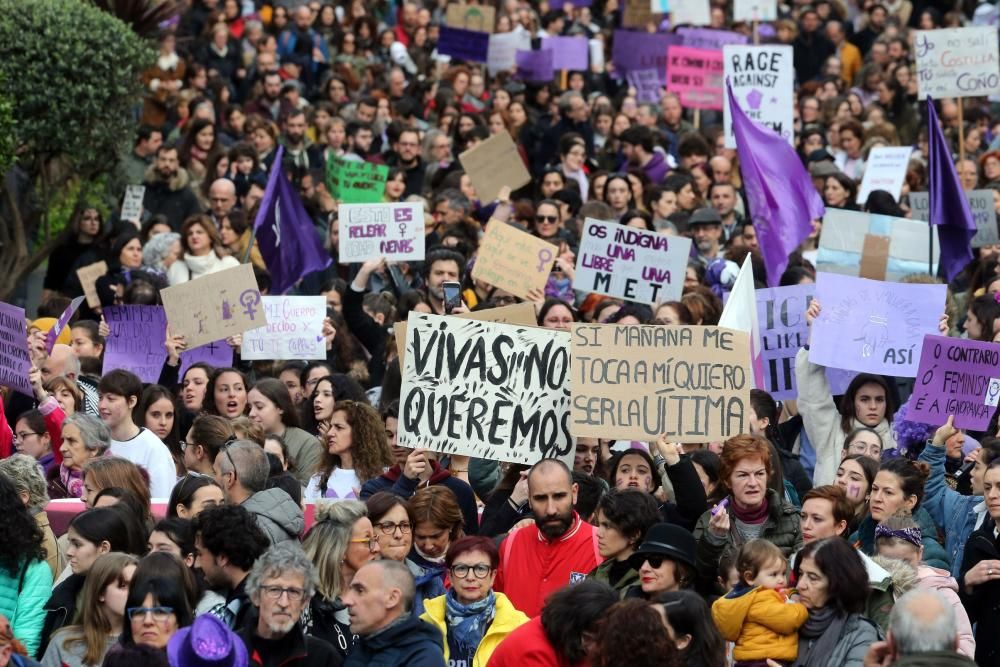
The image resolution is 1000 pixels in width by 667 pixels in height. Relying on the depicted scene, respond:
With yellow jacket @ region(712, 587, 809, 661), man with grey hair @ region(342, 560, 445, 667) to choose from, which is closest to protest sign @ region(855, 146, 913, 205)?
yellow jacket @ region(712, 587, 809, 661)

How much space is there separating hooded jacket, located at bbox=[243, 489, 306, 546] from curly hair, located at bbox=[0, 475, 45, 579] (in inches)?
37.1

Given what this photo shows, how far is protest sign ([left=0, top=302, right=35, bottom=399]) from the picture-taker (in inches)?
445

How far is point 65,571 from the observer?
8992 mm

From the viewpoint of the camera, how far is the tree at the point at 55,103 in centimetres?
1622

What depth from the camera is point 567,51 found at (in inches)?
888

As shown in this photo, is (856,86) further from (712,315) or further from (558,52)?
(712,315)

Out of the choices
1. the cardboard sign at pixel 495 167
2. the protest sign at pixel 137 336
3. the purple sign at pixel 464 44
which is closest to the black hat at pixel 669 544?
the protest sign at pixel 137 336

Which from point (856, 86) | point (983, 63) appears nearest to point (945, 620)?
point (983, 63)

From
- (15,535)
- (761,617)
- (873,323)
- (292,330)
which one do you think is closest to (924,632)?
(761,617)

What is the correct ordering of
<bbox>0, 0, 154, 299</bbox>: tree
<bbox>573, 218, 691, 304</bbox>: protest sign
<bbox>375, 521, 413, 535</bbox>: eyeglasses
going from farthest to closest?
<bbox>0, 0, 154, 299</bbox>: tree → <bbox>573, 218, 691, 304</bbox>: protest sign → <bbox>375, 521, 413, 535</bbox>: eyeglasses

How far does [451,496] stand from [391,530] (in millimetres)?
472

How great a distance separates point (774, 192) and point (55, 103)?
19.6 feet

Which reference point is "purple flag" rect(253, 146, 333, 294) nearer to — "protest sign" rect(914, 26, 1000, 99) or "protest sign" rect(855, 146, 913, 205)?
"protest sign" rect(855, 146, 913, 205)

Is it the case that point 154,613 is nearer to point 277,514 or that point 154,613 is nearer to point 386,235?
point 277,514
